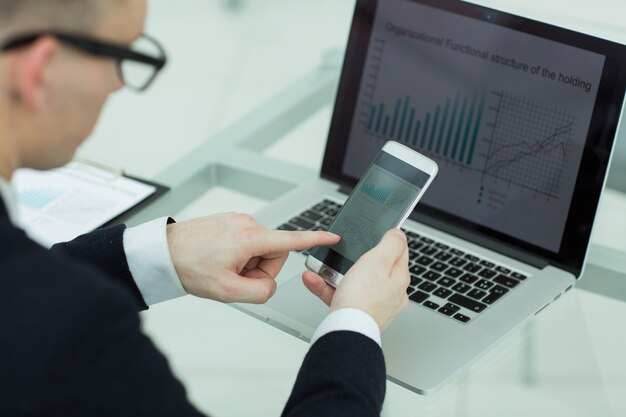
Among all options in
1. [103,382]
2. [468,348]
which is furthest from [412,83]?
[103,382]

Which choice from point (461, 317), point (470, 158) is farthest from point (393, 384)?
point (470, 158)

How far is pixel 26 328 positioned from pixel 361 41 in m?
0.69

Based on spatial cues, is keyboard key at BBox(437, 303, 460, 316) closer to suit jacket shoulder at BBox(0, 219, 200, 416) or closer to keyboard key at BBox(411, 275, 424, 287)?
keyboard key at BBox(411, 275, 424, 287)

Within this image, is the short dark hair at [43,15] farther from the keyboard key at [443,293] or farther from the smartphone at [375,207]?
the keyboard key at [443,293]

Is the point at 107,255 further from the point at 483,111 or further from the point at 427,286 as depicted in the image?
the point at 483,111

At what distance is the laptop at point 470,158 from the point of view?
40.8 inches

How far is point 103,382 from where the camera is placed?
65 cm

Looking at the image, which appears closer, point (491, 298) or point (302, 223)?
point (491, 298)

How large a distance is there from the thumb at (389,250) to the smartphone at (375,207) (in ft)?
0.21

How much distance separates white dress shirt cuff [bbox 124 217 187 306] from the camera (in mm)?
972

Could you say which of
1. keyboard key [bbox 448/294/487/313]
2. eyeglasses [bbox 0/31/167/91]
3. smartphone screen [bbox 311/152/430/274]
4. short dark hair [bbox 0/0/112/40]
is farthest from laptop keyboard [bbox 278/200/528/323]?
short dark hair [bbox 0/0/112/40]

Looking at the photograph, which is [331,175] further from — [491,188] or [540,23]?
[540,23]

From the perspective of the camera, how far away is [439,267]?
1.11 meters

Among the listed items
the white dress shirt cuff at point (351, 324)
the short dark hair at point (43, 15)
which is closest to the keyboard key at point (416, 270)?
the white dress shirt cuff at point (351, 324)
